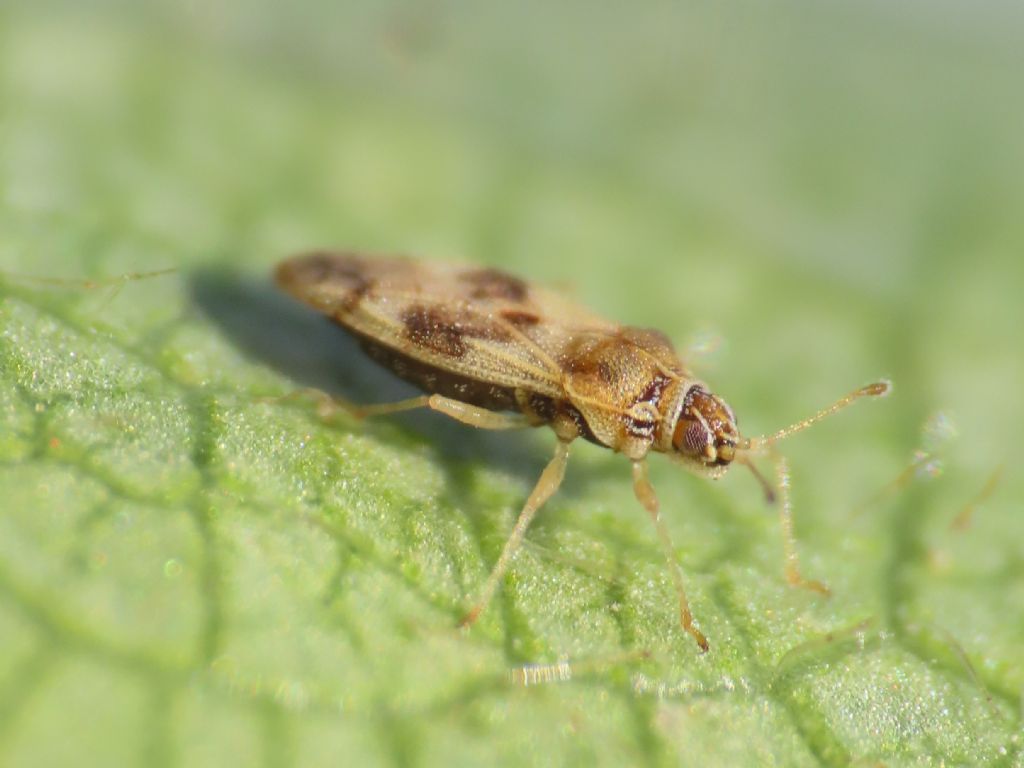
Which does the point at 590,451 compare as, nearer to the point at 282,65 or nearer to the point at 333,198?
the point at 333,198

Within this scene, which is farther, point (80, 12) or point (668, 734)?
point (80, 12)

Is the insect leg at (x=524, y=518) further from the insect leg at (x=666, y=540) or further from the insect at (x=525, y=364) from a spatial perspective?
the insect leg at (x=666, y=540)

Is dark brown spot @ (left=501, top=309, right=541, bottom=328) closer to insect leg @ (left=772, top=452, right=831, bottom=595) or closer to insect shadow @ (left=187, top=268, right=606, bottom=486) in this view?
insect shadow @ (left=187, top=268, right=606, bottom=486)

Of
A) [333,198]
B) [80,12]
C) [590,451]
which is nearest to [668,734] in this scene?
[590,451]

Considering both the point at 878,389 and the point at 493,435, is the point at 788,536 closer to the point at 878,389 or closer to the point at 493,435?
the point at 878,389

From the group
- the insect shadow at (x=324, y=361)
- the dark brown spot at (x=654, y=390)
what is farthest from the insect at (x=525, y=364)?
the insect shadow at (x=324, y=361)

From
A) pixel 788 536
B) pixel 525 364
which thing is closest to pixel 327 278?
pixel 525 364
